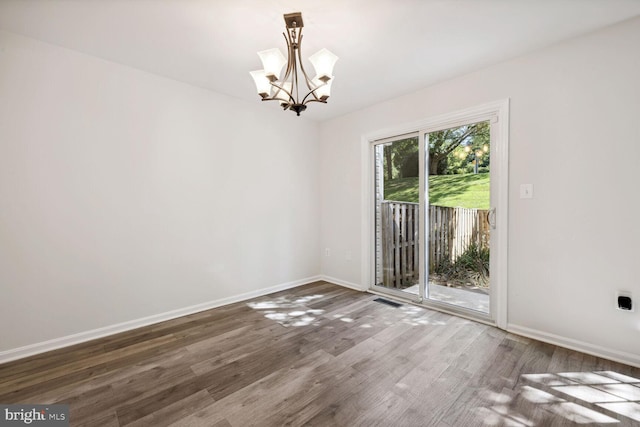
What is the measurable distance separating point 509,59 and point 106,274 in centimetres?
412

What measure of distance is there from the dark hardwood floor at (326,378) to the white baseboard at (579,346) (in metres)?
0.07

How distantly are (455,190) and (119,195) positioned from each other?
3.35 meters

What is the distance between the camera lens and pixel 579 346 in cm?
213

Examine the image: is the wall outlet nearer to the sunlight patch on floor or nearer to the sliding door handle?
the sliding door handle

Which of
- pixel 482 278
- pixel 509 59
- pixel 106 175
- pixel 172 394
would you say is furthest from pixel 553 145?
pixel 106 175

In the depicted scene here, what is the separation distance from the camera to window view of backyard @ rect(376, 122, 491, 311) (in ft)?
8.97

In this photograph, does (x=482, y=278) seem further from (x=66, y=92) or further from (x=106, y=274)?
(x=66, y=92)

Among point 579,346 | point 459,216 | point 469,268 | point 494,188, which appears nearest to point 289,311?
point 469,268

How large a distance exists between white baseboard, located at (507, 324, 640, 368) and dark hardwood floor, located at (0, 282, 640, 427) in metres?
0.07

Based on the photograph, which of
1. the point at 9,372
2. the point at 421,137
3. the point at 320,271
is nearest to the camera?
the point at 9,372

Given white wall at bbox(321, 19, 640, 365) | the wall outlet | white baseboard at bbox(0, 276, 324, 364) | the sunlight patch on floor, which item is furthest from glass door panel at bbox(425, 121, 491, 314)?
white baseboard at bbox(0, 276, 324, 364)

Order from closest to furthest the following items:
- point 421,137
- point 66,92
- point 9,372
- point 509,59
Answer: point 9,372 < point 66,92 < point 509,59 < point 421,137

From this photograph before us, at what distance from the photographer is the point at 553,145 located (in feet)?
7.27

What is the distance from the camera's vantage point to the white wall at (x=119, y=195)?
82.4 inches
